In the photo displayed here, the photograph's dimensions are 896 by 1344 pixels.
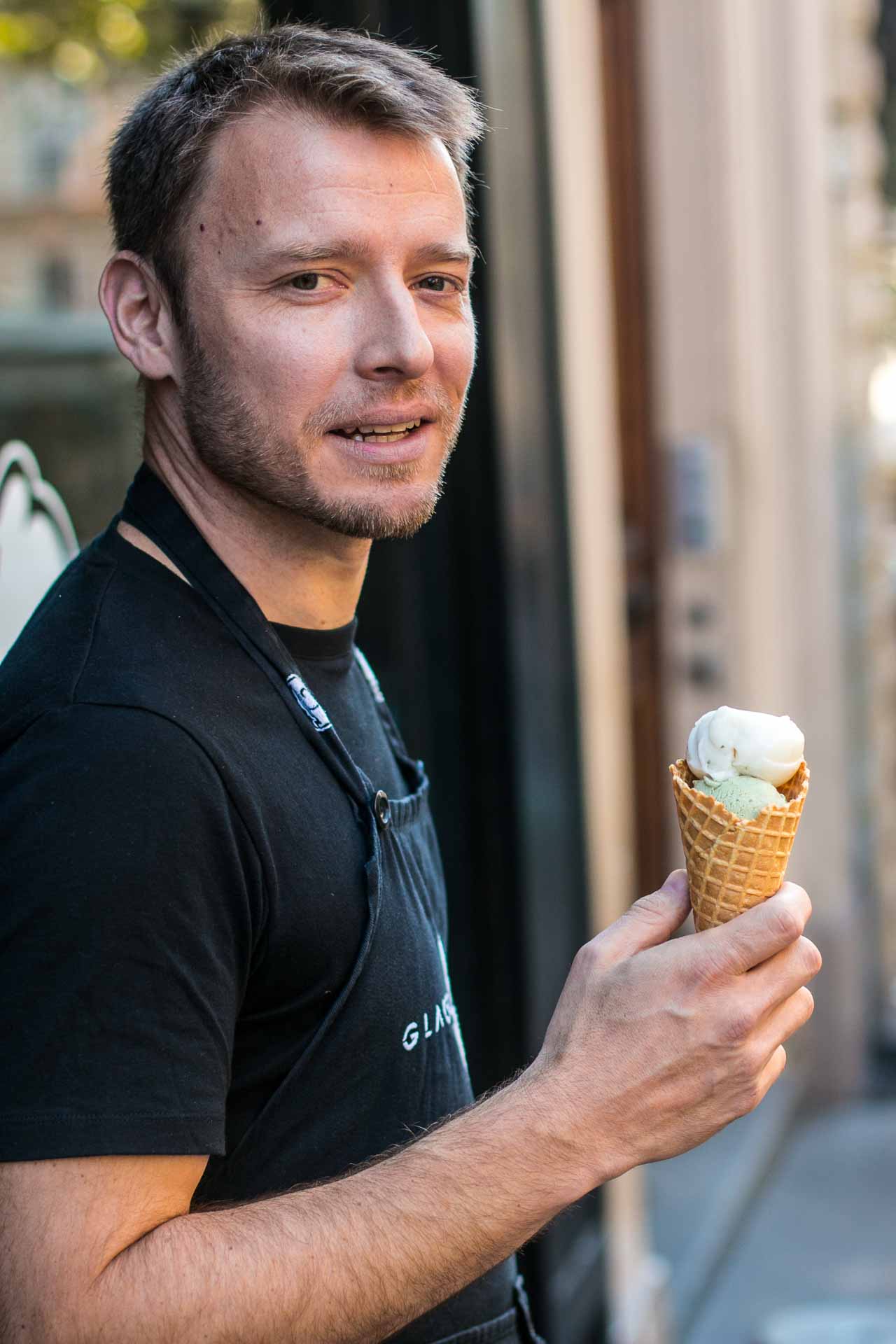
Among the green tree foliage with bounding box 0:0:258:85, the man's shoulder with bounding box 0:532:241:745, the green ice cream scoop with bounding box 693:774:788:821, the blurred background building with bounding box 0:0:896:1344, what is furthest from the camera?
the blurred background building with bounding box 0:0:896:1344

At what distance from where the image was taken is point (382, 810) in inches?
66.1

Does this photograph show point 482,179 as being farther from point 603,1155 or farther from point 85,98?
point 603,1155

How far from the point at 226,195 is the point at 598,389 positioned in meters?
2.84

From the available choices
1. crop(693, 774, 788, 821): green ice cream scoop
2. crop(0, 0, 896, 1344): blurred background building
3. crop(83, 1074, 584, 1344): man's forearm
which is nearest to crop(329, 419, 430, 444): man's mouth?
crop(693, 774, 788, 821): green ice cream scoop

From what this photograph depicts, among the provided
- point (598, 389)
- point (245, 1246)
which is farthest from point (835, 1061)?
point (245, 1246)

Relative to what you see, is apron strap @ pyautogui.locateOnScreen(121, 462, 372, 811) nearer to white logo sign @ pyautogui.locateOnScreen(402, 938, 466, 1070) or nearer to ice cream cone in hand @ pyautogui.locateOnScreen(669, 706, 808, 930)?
white logo sign @ pyautogui.locateOnScreen(402, 938, 466, 1070)

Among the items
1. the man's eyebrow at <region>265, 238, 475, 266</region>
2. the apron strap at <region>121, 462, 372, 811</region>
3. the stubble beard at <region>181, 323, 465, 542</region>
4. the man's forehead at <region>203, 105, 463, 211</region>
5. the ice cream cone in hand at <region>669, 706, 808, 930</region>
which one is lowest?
the ice cream cone in hand at <region>669, 706, 808, 930</region>

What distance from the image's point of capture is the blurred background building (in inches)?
113

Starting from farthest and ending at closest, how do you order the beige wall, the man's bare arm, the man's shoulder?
the beige wall, the man's shoulder, the man's bare arm

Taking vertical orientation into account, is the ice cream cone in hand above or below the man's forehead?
below

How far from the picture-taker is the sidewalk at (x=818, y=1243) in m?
4.36

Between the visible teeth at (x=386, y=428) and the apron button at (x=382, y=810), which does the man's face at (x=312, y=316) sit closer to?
the visible teeth at (x=386, y=428)

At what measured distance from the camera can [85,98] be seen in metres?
2.81

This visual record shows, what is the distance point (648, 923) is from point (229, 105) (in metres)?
0.97
